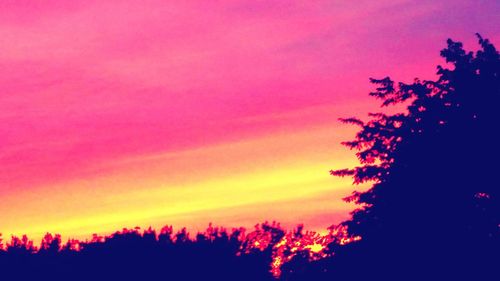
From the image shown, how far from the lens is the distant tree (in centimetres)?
3938

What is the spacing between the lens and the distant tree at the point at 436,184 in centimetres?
3938

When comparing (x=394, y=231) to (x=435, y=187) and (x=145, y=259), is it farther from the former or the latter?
(x=145, y=259)

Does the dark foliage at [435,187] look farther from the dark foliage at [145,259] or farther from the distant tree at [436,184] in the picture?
the dark foliage at [145,259]

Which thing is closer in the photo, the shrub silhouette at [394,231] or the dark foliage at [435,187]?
the shrub silhouette at [394,231]

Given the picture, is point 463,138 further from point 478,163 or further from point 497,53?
point 497,53

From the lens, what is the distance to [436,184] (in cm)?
4147

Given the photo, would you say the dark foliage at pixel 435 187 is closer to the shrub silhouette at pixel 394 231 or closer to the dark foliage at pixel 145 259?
the shrub silhouette at pixel 394 231

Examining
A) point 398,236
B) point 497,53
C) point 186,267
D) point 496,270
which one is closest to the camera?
point 186,267

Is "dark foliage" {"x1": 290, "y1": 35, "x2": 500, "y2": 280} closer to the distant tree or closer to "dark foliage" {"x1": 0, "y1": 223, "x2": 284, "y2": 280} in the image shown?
the distant tree

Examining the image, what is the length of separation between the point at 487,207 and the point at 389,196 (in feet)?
17.6

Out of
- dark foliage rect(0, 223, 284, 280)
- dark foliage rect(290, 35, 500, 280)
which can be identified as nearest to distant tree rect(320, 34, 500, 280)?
dark foliage rect(290, 35, 500, 280)

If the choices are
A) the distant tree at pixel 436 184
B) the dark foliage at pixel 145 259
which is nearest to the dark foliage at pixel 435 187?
the distant tree at pixel 436 184

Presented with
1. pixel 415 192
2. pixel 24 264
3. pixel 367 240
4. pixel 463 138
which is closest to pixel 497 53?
pixel 463 138

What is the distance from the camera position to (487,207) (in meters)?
39.3
